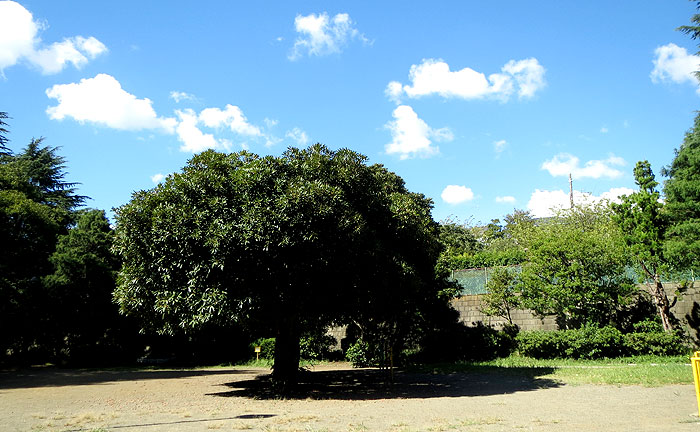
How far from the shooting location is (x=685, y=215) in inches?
639

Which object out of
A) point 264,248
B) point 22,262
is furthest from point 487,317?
point 22,262

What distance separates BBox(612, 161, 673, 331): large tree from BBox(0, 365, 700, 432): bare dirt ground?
21.2 ft

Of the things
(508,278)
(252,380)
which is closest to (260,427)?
(252,380)

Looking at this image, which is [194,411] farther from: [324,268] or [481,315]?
[481,315]

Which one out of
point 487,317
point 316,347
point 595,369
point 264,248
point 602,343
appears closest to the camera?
point 264,248

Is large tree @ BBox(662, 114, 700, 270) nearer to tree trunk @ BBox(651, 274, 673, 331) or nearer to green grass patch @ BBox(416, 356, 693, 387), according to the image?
tree trunk @ BBox(651, 274, 673, 331)

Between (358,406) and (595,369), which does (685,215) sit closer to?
(595,369)

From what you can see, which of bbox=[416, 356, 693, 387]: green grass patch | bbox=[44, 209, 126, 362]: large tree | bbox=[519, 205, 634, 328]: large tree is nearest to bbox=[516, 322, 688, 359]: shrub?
bbox=[416, 356, 693, 387]: green grass patch

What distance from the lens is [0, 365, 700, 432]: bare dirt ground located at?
750 cm

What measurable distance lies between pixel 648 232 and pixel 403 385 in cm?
1057

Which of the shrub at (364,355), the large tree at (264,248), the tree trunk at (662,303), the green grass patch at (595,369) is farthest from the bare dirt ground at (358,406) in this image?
the tree trunk at (662,303)

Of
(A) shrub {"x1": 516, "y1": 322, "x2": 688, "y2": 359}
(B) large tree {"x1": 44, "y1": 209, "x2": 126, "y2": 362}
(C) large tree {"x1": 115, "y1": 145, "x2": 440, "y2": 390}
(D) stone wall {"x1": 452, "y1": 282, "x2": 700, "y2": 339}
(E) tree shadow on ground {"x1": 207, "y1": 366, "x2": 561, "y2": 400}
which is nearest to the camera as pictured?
(C) large tree {"x1": 115, "y1": 145, "x2": 440, "y2": 390}

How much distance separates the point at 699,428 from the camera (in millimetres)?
6551

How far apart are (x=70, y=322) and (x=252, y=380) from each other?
39.8 feet
